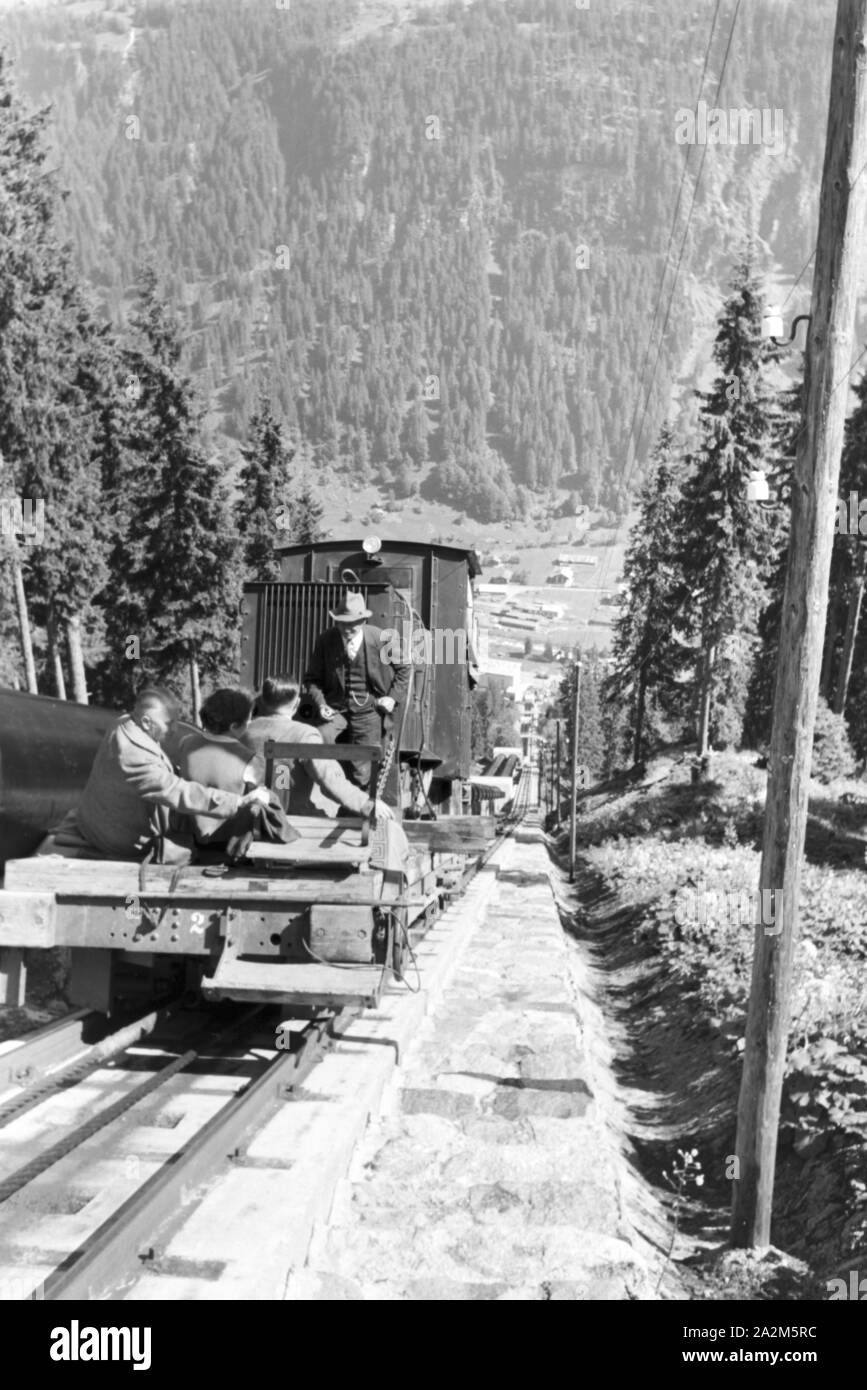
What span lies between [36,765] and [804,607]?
621cm

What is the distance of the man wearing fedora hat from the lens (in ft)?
31.1

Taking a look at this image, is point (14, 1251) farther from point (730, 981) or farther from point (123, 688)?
point (123, 688)

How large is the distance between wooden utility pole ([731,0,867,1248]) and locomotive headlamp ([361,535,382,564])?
22.9 ft

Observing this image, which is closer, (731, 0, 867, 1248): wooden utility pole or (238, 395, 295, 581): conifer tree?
(731, 0, 867, 1248): wooden utility pole

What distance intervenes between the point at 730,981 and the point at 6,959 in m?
7.44

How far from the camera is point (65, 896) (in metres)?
6.60

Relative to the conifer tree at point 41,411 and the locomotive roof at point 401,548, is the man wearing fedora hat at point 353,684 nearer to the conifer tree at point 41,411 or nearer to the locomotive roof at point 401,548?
the locomotive roof at point 401,548

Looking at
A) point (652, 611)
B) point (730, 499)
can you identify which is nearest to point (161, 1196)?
point (730, 499)

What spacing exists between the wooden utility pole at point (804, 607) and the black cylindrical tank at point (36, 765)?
5.72 metres

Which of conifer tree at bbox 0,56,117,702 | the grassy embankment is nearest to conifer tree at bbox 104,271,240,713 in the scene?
conifer tree at bbox 0,56,117,702

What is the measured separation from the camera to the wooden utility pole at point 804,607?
6020 millimetres

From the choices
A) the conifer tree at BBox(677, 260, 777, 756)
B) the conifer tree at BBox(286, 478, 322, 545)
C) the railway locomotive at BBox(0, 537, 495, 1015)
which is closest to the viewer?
the railway locomotive at BBox(0, 537, 495, 1015)

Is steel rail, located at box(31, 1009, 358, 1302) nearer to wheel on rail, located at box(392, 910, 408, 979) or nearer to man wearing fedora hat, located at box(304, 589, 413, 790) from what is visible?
wheel on rail, located at box(392, 910, 408, 979)
